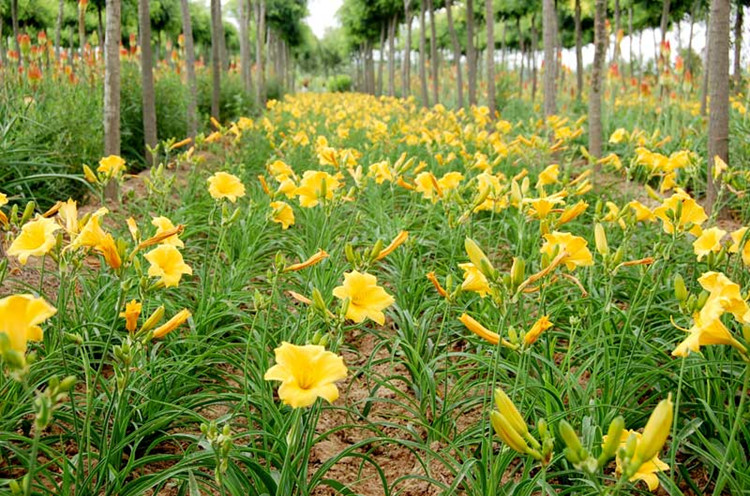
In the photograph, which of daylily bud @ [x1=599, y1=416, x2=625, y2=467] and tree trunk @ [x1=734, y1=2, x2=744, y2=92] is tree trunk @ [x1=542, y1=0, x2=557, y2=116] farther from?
daylily bud @ [x1=599, y1=416, x2=625, y2=467]

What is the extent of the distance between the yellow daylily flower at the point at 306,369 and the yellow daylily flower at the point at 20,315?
15.1 inches

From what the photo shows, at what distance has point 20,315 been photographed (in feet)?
2.93

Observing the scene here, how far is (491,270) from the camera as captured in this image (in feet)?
4.56

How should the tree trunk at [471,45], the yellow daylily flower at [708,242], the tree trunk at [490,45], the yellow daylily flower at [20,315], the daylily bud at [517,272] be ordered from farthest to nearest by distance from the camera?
the tree trunk at [471,45] → the tree trunk at [490,45] → the yellow daylily flower at [708,242] → the daylily bud at [517,272] → the yellow daylily flower at [20,315]

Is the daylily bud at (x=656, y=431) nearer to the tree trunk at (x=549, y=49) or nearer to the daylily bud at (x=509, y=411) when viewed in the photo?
the daylily bud at (x=509, y=411)

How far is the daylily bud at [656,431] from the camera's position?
88 centimetres

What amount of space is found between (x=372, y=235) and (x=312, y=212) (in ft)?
2.06

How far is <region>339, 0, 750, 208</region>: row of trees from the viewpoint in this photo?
4.17 m

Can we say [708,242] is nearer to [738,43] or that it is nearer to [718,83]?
[718,83]

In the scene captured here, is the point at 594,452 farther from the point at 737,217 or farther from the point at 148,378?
the point at 737,217

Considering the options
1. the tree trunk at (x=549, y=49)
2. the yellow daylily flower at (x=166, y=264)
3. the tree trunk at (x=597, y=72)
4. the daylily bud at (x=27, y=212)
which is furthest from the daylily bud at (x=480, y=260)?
the tree trunk at (x=549, y=49)

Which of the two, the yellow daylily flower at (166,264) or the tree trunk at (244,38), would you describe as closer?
the yellow daylily flower at (166,264)

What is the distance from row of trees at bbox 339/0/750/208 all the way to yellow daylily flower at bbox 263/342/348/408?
12.6ft

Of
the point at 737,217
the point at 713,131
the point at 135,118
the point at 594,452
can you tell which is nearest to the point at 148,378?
the point at 594,452
